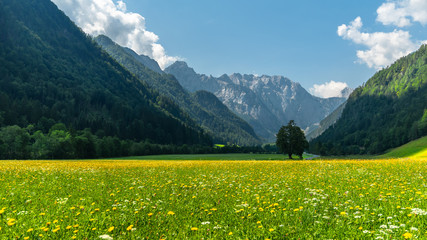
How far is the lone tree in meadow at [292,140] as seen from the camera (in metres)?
75.8

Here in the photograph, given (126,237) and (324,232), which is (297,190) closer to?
(324,232)

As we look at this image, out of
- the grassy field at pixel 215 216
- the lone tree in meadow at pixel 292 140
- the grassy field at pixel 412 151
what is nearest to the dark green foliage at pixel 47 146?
the lone tree in meadow at pixel 292 140

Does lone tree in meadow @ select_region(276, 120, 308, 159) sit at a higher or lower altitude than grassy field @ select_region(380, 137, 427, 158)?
higher

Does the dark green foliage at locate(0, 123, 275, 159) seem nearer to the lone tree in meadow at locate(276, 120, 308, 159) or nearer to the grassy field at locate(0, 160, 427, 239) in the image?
the lone tree in meadow at locate(276, 120, 308, 159)

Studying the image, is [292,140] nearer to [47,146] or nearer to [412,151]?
[412,151]

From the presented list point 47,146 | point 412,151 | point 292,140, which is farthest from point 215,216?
point 412,151

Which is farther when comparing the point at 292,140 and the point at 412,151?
the point at 412,151

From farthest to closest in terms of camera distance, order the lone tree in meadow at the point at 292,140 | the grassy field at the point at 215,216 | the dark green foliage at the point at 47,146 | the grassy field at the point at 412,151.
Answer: the grassy field at the point at 412,151
the dark green foliage at the point at 47,146
the lone tree in meadow at the point at 292,140
the grassy field at the point at 215,216

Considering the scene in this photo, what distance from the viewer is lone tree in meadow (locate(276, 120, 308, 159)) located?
75.8 meters

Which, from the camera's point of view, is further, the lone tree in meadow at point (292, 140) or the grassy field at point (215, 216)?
the lone tree in meadow at point (292, 140)

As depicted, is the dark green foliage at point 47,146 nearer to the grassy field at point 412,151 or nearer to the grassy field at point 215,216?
the grassy field at point 215,216

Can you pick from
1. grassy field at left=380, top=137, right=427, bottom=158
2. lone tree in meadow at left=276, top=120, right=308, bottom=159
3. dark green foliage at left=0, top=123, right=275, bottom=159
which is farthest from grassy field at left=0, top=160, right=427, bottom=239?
grassy field at left=380, top=137, right=427, bottom=158

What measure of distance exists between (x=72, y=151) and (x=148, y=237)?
345ft

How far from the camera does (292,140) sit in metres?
76.1
